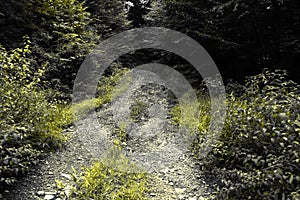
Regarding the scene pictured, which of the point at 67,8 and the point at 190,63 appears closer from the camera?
the point at 190,63

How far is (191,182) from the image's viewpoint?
14.3ft

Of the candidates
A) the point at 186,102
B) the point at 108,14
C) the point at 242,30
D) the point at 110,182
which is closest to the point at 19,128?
the point at 110,182

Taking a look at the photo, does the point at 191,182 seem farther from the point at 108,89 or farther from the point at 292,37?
the point at 108,89

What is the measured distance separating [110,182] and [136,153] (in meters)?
1.68

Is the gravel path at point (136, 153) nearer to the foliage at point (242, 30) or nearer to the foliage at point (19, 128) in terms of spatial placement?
the foliage at point (19, 128)

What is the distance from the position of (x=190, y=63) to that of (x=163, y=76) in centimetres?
187

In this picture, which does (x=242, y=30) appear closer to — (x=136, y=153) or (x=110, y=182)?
(x=136, y=153)

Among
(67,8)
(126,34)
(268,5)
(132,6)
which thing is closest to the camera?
(268,5)

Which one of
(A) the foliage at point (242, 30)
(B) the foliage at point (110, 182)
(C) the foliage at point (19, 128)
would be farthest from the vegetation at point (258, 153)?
(A) the foliage at point (242, 30)

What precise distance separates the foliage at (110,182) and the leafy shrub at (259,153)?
1.15m

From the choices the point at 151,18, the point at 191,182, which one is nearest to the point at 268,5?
the point at 151,18

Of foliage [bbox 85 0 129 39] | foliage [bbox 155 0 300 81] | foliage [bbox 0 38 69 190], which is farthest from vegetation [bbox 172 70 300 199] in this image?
foliage [bbox 85 0 129 39]

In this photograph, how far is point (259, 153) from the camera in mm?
3809

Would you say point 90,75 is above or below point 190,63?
below
